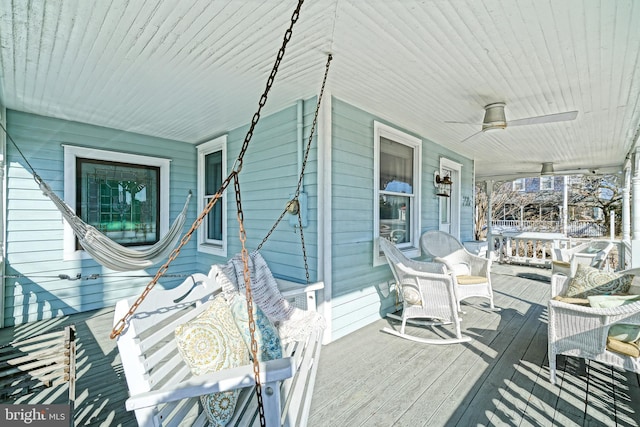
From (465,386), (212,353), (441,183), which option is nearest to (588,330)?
(465,386)

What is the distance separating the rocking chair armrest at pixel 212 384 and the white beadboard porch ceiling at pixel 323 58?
6.12 feet

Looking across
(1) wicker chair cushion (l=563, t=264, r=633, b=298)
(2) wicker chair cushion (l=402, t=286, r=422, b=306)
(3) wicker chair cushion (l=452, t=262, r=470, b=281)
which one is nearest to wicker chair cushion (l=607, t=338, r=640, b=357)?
(1) wicker chair cushion (l=563, t=264, r=633, b=298)

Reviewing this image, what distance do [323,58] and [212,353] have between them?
211 centimetres

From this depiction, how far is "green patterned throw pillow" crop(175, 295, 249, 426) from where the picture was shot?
1.40 meters

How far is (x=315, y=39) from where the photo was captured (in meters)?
2.09

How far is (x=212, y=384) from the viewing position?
1190 mm

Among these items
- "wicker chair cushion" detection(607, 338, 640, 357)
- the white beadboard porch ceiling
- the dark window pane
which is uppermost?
the white beadboard porch ceiling

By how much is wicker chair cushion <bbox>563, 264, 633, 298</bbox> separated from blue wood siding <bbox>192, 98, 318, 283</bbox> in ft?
8.17

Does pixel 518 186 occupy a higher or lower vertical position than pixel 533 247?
higher

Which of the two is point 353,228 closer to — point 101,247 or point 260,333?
point 260,333

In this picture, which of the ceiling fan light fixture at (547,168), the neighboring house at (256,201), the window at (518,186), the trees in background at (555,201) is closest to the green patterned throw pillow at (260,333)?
the neighboring house at (256,201)

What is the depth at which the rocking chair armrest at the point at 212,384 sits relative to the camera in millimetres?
1173

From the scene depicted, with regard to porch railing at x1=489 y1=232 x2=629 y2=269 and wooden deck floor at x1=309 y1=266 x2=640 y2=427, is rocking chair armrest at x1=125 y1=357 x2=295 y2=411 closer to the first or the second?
wooden deck floor at x1=309 y1=266 x2=640 y2=427

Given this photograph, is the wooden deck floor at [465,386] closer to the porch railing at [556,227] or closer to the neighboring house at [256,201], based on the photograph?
the neighboring house at [256,201]
